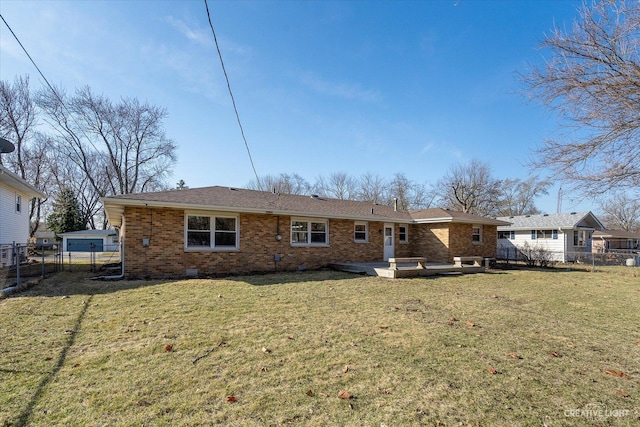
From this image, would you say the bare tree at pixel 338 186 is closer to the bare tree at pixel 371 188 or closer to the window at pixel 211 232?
the bare tree at pixel 371 188

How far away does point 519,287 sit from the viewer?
1052 cm

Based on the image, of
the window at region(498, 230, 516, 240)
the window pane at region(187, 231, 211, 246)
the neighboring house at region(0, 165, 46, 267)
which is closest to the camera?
the window pane at region(187, 231, 211, 246)

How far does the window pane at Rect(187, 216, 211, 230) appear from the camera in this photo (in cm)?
1154

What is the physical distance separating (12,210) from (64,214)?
2752cm

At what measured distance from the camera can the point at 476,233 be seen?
18844mm

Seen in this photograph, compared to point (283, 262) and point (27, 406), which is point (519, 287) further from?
point (27, 406)

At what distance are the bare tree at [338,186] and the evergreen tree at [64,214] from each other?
95.7ft

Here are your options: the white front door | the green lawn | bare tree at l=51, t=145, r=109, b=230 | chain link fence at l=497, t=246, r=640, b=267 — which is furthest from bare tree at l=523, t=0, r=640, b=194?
bare tree at l=51, t=145, r=109, b=230

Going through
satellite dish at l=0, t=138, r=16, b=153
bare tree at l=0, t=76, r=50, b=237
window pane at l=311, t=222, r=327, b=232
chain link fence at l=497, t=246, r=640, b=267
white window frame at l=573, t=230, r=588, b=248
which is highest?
bare tree at l=0, t=76, r=50, b=237

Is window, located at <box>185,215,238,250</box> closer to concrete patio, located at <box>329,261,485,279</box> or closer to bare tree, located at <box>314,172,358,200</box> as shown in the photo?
concrete patio, located at <box>329,261,485,279</box>

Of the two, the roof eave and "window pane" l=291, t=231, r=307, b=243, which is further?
"window pane" l=291, t=231, r=307, b=243

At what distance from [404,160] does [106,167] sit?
32759mm

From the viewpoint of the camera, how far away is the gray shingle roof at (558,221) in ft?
80.9

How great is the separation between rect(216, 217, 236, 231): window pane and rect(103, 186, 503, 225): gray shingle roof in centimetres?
62
